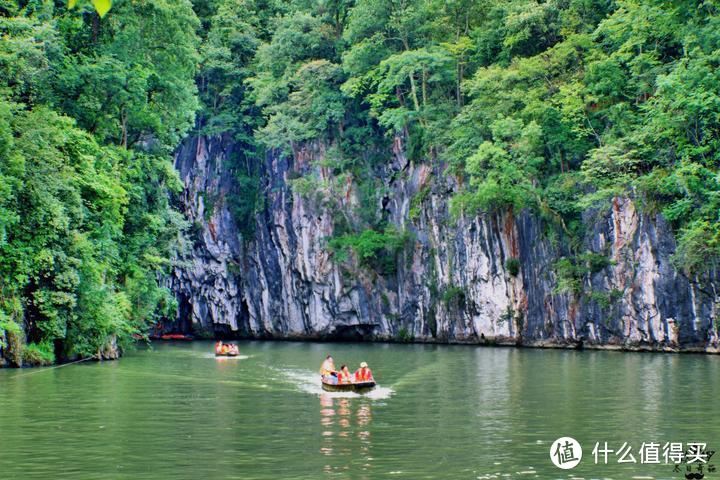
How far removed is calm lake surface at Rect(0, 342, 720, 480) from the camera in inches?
555

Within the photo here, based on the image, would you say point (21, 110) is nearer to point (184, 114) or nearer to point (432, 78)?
point (184, 114)

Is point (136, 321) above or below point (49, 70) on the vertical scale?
below

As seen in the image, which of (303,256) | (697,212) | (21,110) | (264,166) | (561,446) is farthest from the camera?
(264,166)

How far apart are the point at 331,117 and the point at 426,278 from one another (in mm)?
13292

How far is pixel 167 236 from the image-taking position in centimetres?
4300

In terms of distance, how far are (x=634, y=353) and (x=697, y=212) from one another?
270 inches

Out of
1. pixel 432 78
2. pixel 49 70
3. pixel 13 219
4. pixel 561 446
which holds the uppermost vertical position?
pixel 432 78

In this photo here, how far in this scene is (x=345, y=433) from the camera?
1770 centimetres

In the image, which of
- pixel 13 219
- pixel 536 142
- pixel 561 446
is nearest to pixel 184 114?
pixel 13 219

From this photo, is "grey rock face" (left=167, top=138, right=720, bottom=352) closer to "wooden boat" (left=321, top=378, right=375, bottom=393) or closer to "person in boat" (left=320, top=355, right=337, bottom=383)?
"person in boat" (left=320, top=355, right=337, bottom=383)

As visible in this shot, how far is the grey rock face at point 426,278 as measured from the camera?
138 ft

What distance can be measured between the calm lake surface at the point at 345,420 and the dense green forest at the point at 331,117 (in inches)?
198

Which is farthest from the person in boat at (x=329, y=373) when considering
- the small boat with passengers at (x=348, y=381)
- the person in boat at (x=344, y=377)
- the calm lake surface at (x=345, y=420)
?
the calm lake surface at (x=345, y=420)

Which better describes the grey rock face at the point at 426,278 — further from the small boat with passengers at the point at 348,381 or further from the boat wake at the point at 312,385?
the small boat with passengers at the point at 348,381
